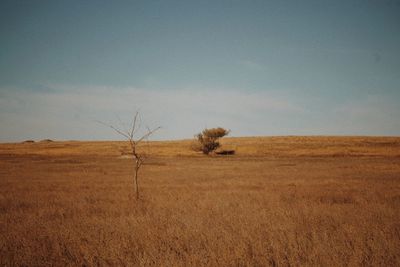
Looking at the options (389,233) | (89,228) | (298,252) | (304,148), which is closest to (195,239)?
(298,252)

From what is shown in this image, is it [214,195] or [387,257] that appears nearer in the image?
[387,257]

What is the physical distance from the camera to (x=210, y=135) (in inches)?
2608

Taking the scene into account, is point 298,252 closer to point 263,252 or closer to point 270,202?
point 263,252

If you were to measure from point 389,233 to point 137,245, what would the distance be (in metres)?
5.75

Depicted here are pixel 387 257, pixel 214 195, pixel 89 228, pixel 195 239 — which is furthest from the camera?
pixel 214 195

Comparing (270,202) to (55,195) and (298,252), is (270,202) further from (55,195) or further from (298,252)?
(55,195)

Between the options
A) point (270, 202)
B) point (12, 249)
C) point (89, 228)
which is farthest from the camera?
point (270, 202)

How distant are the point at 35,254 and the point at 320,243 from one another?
5.64 m

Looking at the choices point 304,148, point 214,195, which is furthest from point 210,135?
point 214,195

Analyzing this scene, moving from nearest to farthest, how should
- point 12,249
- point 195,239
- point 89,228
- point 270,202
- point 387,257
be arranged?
1. point 387,257
2. point 12,249
3. point 195,239
4. point 89,228
5. point 270,202

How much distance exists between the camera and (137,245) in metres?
6.41

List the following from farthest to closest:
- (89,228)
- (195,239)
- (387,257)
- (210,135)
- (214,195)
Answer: (210,135) → (214,195) → (89,228) → (195,239) → (387,257)

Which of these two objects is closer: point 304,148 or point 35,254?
point 35,254

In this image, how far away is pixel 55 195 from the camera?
1468 cm
